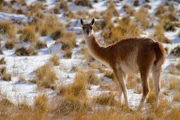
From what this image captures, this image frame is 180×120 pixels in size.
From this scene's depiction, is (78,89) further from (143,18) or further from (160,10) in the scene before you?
(160,10)

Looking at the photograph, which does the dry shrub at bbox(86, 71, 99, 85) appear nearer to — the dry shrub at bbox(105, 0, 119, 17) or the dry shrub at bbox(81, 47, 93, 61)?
the dry shrub at bbox(81, 47, 93, 61)

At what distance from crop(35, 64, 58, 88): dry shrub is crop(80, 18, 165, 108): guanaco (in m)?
1.17

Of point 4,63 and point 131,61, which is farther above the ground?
point 131,61

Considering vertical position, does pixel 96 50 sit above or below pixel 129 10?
above

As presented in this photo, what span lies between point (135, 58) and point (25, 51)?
474 centimetres

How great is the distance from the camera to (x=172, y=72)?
870 centimetres

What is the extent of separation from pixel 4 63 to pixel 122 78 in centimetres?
358

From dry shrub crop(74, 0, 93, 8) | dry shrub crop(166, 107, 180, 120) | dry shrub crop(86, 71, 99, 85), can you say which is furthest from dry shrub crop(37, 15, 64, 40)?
dry shrub crop(166, 107, 180, 120)

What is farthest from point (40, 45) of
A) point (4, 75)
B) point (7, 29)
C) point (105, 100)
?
point (105, 100)

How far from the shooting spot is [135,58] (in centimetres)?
604

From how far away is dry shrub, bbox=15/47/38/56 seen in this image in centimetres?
1002

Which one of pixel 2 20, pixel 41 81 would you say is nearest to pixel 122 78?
pixel 41 81

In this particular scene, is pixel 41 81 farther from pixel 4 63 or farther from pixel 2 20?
pixel 2 20

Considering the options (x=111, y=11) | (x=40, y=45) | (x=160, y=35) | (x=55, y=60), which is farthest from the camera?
(x=111, y=11)
